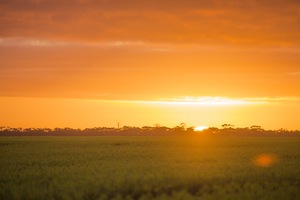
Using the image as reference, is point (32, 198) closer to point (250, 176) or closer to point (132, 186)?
point (132, 186)

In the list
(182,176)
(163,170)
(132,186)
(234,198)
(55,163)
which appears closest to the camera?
(234,198)

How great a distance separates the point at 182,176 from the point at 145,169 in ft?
10.4

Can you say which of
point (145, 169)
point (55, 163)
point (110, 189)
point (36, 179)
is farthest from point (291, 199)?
point (55, 163)

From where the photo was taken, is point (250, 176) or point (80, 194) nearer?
point (80, 194)

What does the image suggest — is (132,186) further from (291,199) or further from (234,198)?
(291,199)

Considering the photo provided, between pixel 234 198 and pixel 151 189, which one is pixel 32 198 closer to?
pixel 151 189

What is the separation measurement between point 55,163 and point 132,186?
10251 mm

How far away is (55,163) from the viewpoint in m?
26.3

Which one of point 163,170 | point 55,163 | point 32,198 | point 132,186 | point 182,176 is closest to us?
point 32,198

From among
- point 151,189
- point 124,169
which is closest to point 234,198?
point 151,189

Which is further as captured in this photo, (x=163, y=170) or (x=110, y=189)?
(x=163, y=170)

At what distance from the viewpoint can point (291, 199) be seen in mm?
15258

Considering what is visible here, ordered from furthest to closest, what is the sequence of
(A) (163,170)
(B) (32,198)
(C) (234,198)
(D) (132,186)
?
(A) (163,170) → (D) (132,186) → (B) (32,198) → (C) (234,198)

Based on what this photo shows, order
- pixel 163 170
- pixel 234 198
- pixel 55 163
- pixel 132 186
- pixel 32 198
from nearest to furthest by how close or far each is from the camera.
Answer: pixel 234 198
pixel 32 198
pixel 132 186
pixel 163 170
pixel 55 163
